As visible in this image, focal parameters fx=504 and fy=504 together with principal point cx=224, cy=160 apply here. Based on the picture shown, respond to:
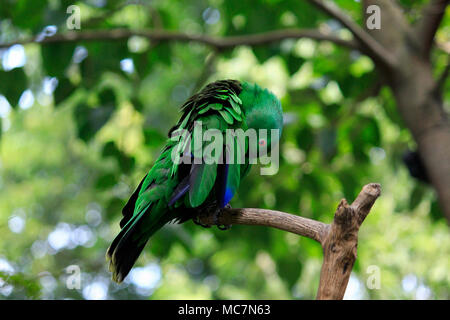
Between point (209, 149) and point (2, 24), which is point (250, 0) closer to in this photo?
point (2, 24)

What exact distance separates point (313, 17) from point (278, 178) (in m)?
1.53

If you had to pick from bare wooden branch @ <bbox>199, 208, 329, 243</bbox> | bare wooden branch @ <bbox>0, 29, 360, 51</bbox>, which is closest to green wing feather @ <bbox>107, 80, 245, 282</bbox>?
bare wooden branch @ <bbox>199, 208, 329, 243</bbox>

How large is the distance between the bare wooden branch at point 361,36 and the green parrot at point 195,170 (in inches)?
50.7

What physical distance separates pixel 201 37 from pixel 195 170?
88.9 inches

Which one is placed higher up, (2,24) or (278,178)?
(2,24)

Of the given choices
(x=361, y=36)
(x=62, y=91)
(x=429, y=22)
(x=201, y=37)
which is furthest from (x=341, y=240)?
(x=62, y=91)

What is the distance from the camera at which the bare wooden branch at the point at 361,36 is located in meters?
3.71

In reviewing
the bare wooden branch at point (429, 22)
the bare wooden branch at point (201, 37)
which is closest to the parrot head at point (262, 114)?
the bare wooden branch at point (201, 37)

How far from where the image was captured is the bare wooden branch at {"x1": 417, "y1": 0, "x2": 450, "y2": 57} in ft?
12.0

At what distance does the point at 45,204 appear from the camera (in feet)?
38.7

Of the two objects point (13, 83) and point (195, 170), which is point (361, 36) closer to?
point (195, 170)

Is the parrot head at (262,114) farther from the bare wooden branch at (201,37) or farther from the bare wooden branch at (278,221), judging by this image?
the bare wooden branch at (201,37)
